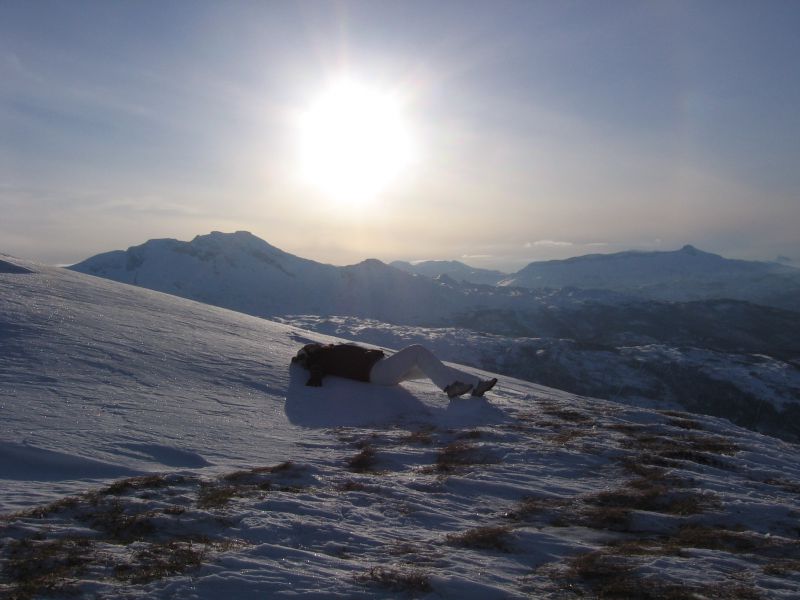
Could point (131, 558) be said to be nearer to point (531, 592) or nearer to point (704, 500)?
point (531, 592)

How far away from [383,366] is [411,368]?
2.53 feet

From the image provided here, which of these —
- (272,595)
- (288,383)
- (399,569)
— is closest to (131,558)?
(272,595)

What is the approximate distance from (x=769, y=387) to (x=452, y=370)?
83856 mm

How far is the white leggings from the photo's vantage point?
15.3 meters

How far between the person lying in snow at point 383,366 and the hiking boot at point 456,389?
0.04 metres

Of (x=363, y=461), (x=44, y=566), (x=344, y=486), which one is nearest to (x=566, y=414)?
(x=363, y=461)

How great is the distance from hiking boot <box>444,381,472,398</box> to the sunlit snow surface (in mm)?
338

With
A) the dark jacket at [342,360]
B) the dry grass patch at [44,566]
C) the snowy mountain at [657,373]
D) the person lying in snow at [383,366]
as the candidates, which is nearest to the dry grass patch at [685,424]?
the person lying in snow at [383,366]

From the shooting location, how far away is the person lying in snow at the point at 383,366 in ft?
49.9

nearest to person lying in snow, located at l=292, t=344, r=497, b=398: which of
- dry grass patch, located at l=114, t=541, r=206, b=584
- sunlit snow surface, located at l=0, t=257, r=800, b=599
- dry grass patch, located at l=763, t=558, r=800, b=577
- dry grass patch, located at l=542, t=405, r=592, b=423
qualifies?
sunlit snow surface, located at l=0, t=257, r=800, b=599

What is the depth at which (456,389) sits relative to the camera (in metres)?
14.8

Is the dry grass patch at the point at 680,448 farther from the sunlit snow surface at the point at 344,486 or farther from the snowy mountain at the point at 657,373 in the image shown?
the snowy mountain at the point at 657,373

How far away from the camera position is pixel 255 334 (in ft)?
67.7

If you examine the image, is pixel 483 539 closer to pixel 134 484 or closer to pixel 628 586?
pixel 628 586
